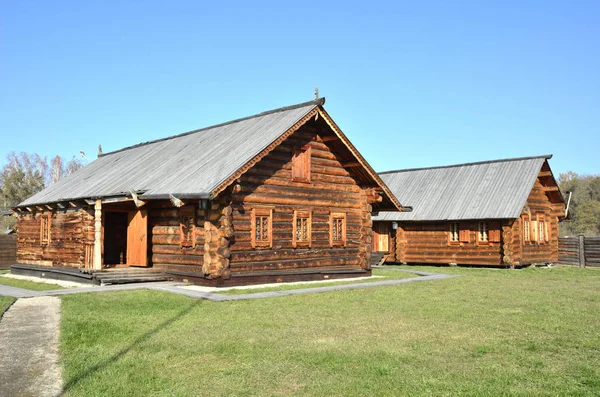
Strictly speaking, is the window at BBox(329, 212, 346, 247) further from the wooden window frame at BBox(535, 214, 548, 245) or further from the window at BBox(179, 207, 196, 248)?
the wooden window frame at BBox(535, 214, 548, 245)

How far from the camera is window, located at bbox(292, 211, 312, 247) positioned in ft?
70.6

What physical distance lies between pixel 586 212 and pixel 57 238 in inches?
2697

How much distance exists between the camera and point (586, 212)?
2933 inches

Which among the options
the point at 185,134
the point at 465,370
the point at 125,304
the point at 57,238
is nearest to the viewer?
the point at 465,370

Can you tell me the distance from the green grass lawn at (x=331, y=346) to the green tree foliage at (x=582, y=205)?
187ft

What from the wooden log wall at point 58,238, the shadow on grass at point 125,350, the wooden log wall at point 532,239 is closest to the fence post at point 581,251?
the wooden log wall at point 532,239

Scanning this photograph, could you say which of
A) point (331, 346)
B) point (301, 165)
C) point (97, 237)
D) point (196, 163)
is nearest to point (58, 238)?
point (97, 237)

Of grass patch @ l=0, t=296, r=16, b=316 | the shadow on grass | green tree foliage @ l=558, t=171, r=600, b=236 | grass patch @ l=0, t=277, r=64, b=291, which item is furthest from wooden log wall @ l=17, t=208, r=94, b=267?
green tree foliage @ l=558, t=171, r=600, b=236

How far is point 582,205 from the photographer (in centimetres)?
7588

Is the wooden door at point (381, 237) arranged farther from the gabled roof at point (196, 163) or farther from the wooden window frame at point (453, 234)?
the gabled roof at point (196, 163)

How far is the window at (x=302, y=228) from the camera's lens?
21.5 metres

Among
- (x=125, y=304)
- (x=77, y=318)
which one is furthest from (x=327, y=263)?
(x=77, y=318)

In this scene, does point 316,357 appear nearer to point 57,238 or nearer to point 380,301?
point 380,301

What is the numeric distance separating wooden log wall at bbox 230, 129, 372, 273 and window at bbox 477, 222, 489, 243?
32.4ft
